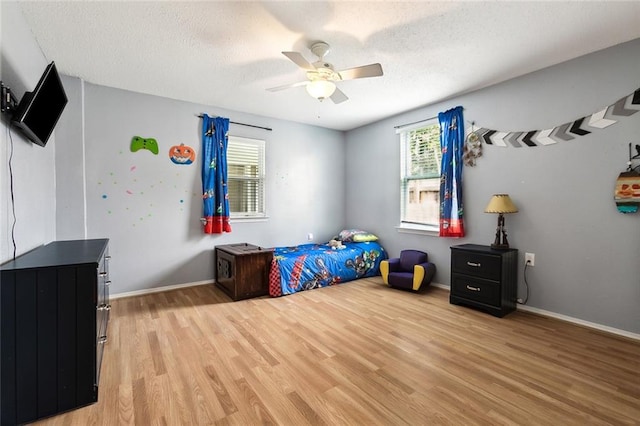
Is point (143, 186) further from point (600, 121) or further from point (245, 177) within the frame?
point (600, 121)

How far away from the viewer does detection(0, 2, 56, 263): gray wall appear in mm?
1771

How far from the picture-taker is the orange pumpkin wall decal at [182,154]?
3.89m

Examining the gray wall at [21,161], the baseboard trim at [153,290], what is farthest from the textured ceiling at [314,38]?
the baseboard trim at [153,290]

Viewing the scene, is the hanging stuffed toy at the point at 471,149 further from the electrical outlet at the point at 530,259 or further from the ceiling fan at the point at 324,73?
the ceiling fan at the point at 324,73

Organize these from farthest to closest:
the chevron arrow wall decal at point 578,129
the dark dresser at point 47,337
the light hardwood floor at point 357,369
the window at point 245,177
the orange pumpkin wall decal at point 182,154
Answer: the window at point 245,177, the orange pumpkin wall decal at point 182,154, the chevron arrow wall decal at point 578,129, the light hardwood floor at point 357,369, the dark dresser at point 47,337

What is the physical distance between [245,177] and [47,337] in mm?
3218

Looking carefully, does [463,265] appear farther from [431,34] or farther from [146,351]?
[146,351]

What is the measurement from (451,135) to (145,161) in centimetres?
404

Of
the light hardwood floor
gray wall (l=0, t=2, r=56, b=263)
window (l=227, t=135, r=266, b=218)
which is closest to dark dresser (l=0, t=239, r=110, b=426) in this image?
the light hardwood floor

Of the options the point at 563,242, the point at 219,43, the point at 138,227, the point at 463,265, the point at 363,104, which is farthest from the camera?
the point at 363,104

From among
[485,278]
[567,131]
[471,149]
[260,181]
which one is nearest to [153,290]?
[260,181]

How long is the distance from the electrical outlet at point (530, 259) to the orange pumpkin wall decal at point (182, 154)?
436 centimetres

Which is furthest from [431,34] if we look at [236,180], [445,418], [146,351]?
[146,351]

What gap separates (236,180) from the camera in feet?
14.7
